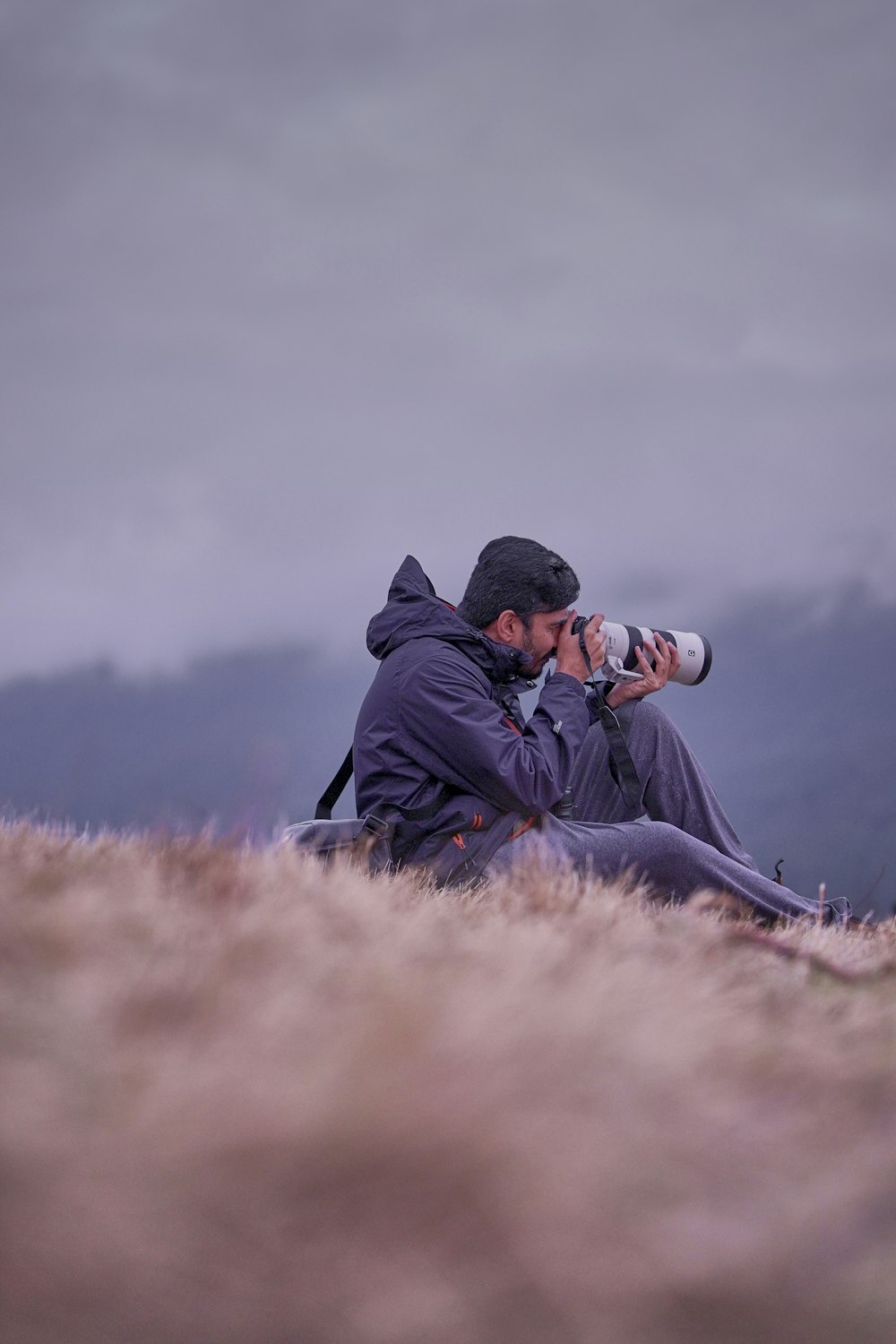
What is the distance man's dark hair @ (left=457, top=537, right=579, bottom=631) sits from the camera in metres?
3.72

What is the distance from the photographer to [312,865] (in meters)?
1.96

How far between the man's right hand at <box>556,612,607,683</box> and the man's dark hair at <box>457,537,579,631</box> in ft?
0.37

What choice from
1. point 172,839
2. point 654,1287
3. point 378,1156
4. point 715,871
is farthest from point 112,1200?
point 715,871

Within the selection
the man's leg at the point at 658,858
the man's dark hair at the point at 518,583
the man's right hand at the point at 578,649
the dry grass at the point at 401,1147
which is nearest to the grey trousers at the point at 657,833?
the man's leg at the point at 658,858

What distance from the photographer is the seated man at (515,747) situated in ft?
10.6

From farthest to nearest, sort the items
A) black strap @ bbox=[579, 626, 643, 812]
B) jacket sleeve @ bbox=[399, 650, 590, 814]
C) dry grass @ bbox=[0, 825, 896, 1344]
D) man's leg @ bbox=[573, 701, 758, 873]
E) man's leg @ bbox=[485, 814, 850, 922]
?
man's leg @ bbox=[573, 701, 758, 873] < black strap @ bbox=[579, 626, 643, 812] < man's leg @ bbox=[485, 814, 850, 922] < jacket sleeve @ bbox=[399, 650, 590, 814] < dry grass @ bbox=[0, 825, 896, 1344]

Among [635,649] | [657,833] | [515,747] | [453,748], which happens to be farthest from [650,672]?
[453,748]

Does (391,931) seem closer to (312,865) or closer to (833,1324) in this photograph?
(312,865)

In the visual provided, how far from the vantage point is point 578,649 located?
3.74m

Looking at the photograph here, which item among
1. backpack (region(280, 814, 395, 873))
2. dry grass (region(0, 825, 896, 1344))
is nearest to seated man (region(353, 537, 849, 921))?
backpack (region(280, 814, 395, 873))

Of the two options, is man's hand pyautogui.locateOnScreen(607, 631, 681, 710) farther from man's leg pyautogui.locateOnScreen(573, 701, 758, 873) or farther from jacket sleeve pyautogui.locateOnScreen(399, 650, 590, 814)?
jacket sleeve pyautogui.locateOnScreen(399, 650, 590, 814)

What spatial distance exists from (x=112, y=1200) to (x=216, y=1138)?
0.11 metres

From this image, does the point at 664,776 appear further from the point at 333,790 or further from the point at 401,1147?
the point at 401,1147

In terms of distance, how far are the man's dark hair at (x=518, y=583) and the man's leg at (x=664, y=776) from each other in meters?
0.53
